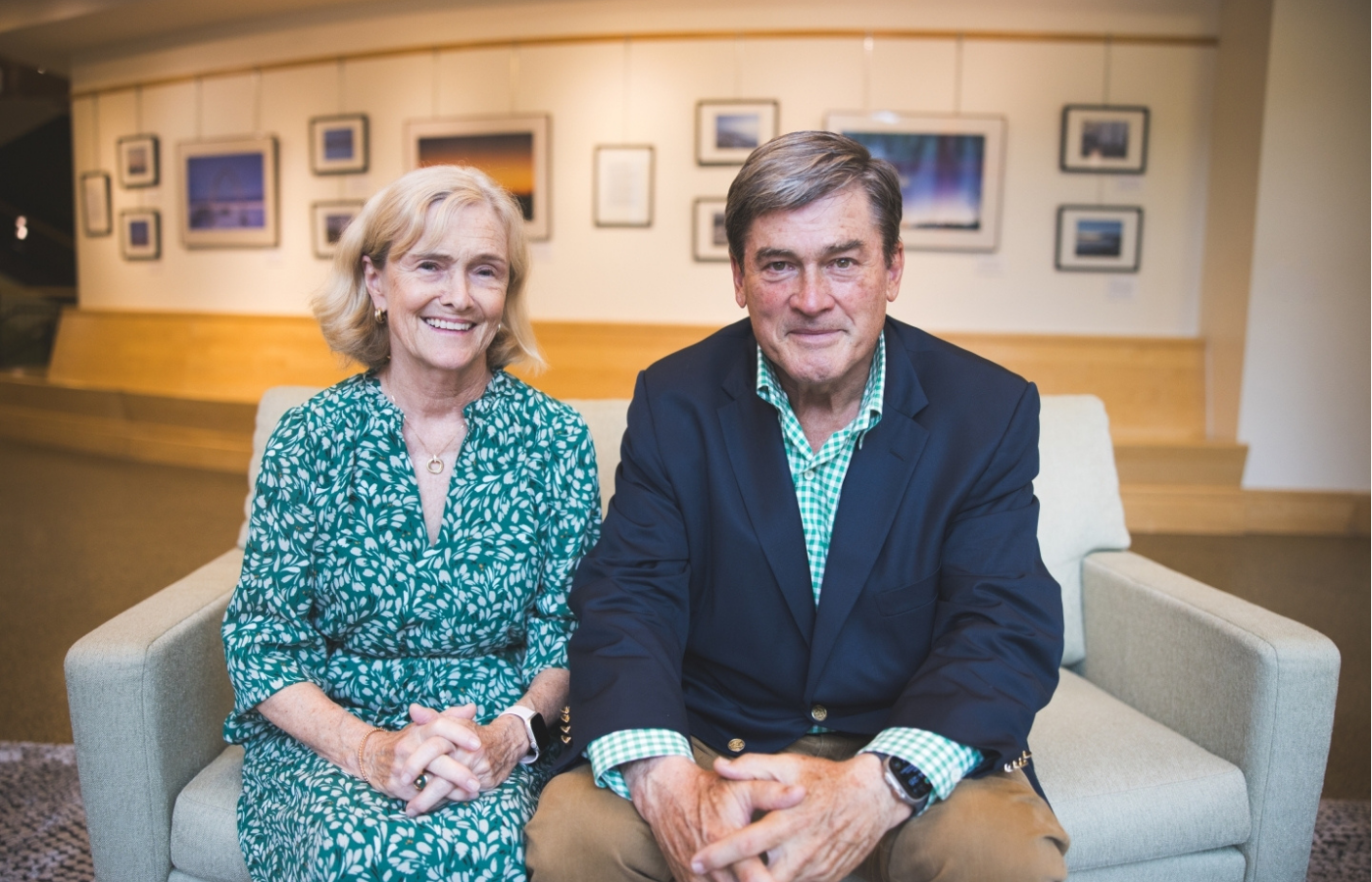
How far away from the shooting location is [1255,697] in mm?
1592

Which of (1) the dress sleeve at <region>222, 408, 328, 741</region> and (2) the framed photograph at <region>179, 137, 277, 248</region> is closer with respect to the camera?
(1) the dress sleeve at <region>222, 408, 328, 741</region>

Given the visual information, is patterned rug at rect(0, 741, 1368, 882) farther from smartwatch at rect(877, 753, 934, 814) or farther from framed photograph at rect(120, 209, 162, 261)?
framed photograph at rect(120, 209, 162, 261)

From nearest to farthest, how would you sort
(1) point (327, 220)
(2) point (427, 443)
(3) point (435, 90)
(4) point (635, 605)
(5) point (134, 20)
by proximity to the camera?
(4) point (635, 605), (2) point (427, 443), (3) point (435, 90), (1) point (327, 220), (5) point (134, 20)

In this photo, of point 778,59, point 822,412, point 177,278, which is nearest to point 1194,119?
point 778,59

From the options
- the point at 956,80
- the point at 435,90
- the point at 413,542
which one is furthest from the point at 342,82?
the point at 413,542

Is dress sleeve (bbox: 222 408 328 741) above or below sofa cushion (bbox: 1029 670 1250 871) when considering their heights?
above

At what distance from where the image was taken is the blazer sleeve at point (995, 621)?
1306 mm

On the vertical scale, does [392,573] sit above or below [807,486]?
below

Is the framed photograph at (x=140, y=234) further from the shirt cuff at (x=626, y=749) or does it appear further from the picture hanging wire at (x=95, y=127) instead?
the shirt cuff at (x=626, y=749)

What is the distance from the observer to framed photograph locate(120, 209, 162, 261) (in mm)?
7840

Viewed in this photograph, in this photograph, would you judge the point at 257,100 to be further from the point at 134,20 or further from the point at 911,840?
the point at 911,840

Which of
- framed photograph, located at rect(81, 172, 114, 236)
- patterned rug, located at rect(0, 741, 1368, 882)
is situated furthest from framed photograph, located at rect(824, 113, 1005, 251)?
framed photograph, located at rect(81, 172, 114, 236)

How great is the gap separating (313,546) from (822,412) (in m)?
0.94

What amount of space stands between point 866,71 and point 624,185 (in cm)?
179
